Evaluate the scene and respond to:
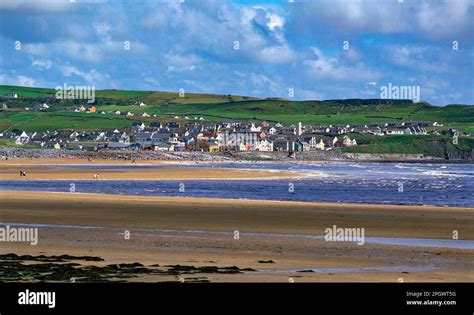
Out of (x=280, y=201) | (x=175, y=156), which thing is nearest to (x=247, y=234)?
(x=280, y=201)

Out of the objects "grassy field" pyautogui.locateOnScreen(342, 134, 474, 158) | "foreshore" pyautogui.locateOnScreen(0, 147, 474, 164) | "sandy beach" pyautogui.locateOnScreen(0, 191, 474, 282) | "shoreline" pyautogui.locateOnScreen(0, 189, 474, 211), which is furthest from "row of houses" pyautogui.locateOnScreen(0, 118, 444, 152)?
"sandy beach" pyautogui.locateOnScreen(0, 191, 474, 282)

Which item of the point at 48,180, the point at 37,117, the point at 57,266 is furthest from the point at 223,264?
the point at 37,117

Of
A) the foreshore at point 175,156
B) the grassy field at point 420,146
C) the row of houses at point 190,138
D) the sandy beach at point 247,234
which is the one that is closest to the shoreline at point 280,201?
the sandy beach at point 247,234

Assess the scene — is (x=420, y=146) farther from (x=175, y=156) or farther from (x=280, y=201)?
(x=280, y=201)

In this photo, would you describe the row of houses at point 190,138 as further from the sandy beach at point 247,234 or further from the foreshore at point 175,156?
the sandy beach at point 247,234

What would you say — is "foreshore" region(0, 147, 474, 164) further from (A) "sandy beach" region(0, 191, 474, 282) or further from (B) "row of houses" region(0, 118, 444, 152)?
(A) "sandy beach" region(0, 191, 474, 282)

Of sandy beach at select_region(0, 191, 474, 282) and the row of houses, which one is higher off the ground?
the row of houses
